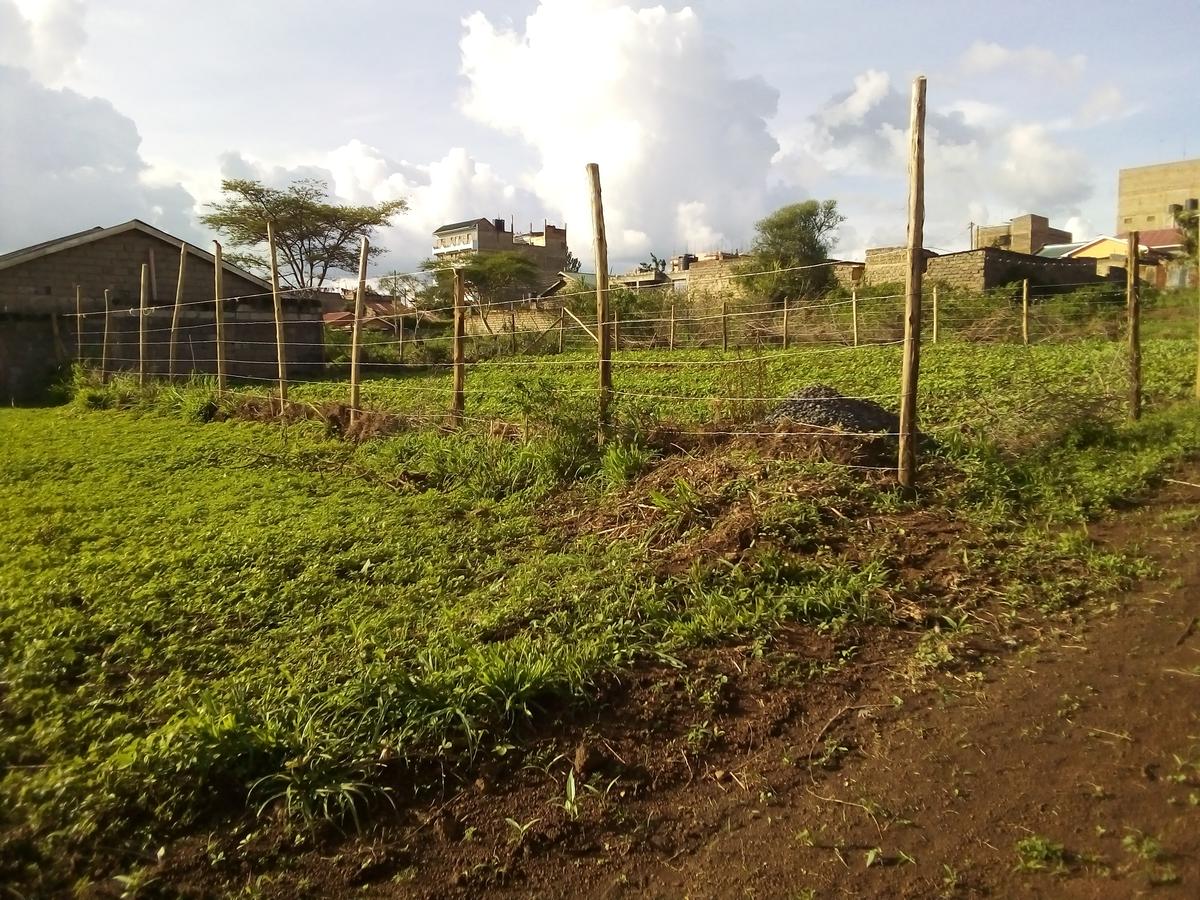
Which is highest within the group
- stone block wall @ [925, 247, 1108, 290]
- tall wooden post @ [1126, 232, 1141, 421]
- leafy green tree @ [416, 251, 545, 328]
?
leafy green tree @ [416, 251, 545, 328]

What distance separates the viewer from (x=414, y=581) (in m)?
4.12

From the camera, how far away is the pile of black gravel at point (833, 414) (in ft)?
16.7

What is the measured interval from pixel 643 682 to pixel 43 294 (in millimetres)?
19148

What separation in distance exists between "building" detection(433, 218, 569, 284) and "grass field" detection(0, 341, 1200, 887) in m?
39.4

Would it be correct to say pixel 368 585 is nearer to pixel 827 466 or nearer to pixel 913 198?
pixel 827 466

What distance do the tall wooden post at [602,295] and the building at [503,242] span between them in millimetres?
38832

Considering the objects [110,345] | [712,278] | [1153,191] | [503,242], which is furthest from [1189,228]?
[503,242]

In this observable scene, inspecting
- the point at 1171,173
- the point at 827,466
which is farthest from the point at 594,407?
the point at 1171,173

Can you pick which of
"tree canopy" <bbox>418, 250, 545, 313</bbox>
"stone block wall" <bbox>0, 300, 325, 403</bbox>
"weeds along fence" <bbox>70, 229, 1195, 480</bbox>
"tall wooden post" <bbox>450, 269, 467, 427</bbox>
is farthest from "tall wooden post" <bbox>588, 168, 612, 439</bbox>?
→ "tree canopy" <bbox>418, 250, 545, 313</bbox>

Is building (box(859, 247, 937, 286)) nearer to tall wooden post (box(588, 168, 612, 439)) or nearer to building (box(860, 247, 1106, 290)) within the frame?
building (box(860, 247, 1106, 290))

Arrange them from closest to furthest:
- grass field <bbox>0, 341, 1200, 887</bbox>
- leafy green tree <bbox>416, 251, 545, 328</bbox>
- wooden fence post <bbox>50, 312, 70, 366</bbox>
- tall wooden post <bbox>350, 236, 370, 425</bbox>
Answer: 1. grass field <bbox>0, 341, 1200, 887</bbox>
2. tall wooden post <bbox>350, 236, 370, 425</bbox>
3. wooden fence post <bbox>50, 312, 70, 366</bbox>
4. leafy green tree <bbox>416, 251, 545, 328</bbox>

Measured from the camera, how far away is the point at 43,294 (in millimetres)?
17047

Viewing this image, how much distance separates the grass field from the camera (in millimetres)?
2529

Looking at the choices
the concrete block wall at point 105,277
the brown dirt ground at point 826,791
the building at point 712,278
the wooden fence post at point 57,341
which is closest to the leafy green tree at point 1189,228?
the building at point 712,278
